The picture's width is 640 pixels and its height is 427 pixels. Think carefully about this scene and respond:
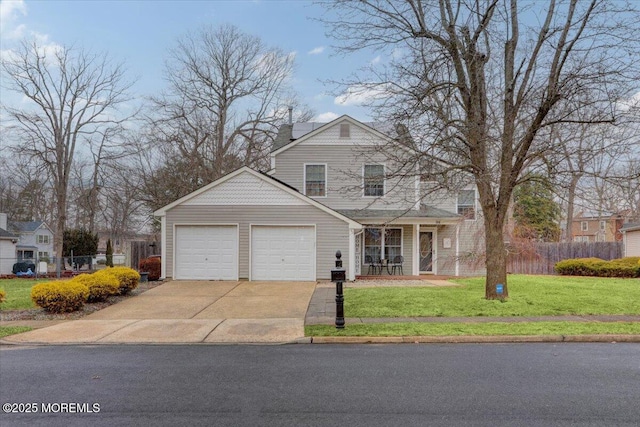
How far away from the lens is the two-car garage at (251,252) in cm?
1592

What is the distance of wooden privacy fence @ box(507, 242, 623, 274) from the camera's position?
22.4 meters

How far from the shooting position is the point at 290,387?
4984 mm

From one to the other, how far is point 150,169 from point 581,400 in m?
32.8

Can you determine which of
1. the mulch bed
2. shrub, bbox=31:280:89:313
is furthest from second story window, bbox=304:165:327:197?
shrub, bbox=31:280:89:313

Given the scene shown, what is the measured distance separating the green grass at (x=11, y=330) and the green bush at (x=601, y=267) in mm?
21696

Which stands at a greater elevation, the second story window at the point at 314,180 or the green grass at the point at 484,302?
the second story window at the point at 314,180

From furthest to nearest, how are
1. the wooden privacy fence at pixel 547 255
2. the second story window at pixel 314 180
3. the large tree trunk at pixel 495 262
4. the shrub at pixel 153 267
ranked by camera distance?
the wooden privacy fence at pixel 547 255, the second story window at pixel 314 180, the shrub at pixel 153 267, the large tree trunk at pixel 495 262

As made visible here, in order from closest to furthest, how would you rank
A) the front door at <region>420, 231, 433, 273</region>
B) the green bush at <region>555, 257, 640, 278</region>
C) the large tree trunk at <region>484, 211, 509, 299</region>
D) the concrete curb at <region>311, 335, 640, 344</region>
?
the concrete curb at <region>311, 335, 640, 344</region> → the large tree trunk at <region>484, 211, 509, 299</region> → the green bush at <region>555, 257, 640, 278</region> → the front door at <region>420, 231, 433, 273</region>

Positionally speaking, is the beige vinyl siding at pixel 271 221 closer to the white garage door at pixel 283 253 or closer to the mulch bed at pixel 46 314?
the white garage door at pixel 283 253

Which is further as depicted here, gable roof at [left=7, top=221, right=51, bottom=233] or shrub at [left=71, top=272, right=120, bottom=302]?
gable roof at [left=7, top=221, right=51, bottom=233]

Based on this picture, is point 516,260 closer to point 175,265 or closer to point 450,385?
point 175,265

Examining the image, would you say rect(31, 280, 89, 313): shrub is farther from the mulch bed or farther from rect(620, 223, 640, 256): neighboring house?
rect(620, 223, 640, 256): neighboring house

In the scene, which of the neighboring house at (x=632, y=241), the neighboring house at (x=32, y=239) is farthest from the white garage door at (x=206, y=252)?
the neighboring house at (x=32, y=239)

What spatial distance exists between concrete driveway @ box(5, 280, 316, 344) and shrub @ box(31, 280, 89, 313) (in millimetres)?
613
